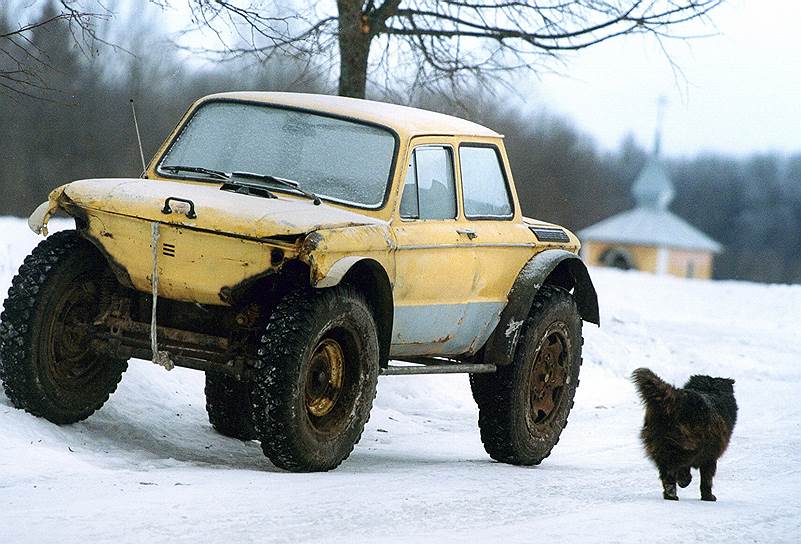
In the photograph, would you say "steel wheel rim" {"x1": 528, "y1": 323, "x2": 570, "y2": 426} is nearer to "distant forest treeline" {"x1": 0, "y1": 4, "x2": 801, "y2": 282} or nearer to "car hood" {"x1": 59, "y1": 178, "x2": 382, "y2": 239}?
"car hood" {"x1": 59, "y1": 178, "x2": 382, "y2": 239}

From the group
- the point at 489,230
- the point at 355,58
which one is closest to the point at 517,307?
the point at 489,230

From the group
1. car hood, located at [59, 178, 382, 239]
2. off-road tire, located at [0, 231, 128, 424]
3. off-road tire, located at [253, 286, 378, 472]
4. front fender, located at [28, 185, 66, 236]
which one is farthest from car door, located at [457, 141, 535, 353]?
front fender, located at [28, 185, 66, 236]

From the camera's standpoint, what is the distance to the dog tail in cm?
784

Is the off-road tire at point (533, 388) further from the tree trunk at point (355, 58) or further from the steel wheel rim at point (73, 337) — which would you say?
the tree trunk at point (355, 58)

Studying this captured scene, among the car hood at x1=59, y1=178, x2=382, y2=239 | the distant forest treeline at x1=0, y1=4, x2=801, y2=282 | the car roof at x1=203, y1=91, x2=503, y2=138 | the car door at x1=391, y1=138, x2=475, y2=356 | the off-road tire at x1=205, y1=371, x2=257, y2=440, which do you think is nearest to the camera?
the car hood at x1=59, y1=178, x2=382, y2=239

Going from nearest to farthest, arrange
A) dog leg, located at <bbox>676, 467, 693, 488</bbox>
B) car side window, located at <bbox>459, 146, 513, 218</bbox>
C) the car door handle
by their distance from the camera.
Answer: dog leg, located at <bbox>676, 467, 693, 488</bbox> < the car door handle < car side window, located at <bbox>459, 146, 513, 218</bbox>

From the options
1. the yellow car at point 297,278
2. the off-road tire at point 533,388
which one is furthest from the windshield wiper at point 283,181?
the off-road tire at point 533,388

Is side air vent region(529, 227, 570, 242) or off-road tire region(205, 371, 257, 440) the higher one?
side air vent region(529, 227, 570, 242)

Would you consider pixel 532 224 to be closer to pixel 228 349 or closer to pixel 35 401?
pixel 228 349

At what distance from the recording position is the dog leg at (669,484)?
7.90 m

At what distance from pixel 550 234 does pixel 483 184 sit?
73 centimetres

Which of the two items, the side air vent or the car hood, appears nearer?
the car hood

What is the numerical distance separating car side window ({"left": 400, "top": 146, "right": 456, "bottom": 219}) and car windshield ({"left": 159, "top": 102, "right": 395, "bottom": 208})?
0.67ft


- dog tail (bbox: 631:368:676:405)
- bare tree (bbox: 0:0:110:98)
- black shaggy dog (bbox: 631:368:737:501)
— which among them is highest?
bare tree (bbox: 0:0:110:98)
